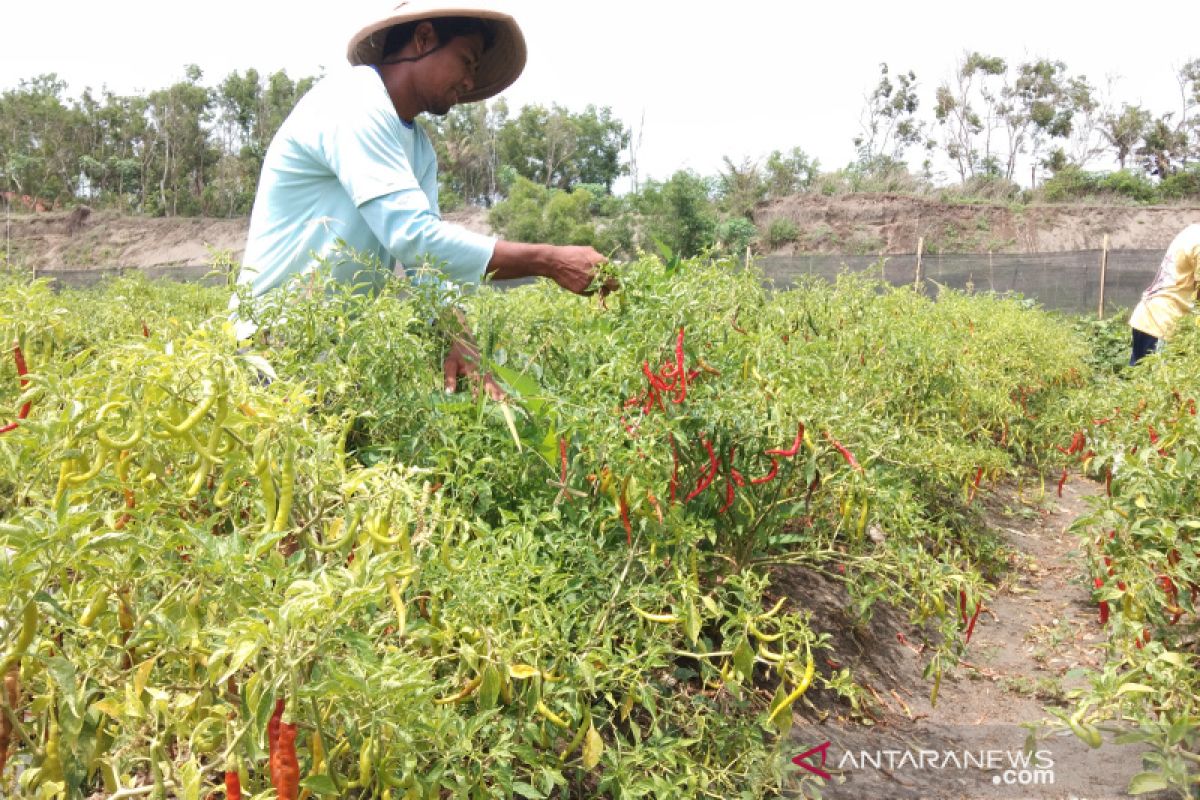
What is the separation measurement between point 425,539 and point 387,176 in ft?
3.66

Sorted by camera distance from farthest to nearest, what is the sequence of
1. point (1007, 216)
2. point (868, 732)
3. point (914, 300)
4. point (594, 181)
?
1. point (594, 181)
2. point (1007, 216)
3. point (914, 300)
4. point (868, 732)

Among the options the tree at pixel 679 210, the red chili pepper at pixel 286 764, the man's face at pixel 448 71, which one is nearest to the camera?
the red chili pepper at pixel 286 764

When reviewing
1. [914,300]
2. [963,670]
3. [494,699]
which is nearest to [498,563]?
[494,699]

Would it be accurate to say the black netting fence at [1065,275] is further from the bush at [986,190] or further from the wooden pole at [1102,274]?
the bush at [986,190]

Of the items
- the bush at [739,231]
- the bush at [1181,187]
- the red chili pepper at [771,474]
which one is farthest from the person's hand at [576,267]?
the bush at [1181,187]

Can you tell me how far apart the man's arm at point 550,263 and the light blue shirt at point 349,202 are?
0.11ft

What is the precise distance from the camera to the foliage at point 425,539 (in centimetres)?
112

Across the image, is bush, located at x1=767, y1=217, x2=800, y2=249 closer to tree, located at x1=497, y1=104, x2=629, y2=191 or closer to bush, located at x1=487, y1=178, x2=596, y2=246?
bush, located at x1=487, y1=178, x2=596, y2=246

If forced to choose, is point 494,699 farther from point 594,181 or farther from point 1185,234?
point 594,181

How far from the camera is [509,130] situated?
149 feet

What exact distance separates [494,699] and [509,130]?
151ft

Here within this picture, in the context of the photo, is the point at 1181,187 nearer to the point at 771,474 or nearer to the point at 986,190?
the point at 986,190

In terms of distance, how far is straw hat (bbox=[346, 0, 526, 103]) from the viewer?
7.76 ft

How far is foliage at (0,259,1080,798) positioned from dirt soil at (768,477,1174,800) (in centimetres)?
17
